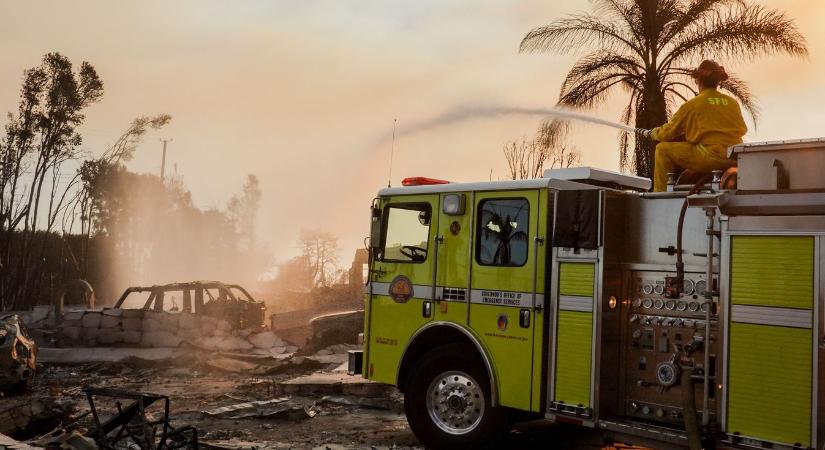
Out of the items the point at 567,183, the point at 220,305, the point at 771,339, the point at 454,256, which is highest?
the point at 567,183

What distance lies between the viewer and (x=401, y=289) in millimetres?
8656

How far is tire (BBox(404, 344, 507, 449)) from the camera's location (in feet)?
25.6

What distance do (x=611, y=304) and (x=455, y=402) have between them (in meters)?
1.88

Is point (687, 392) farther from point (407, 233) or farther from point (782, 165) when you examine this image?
point (407, 233)

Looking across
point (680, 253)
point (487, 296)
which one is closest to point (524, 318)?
point (487, 296)

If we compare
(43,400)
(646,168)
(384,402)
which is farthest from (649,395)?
(646,168)

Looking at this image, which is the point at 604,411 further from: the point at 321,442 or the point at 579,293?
the point at 321,442

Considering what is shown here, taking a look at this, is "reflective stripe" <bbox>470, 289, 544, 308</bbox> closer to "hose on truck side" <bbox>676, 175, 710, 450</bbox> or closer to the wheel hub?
the wheel hub

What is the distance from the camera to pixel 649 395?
6.98 metres

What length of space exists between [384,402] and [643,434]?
5065mm

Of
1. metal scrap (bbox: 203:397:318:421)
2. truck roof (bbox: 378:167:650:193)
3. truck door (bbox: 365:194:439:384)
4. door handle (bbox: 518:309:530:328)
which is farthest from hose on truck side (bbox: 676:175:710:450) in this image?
metal scrap (bbox: 203:397:318:421)

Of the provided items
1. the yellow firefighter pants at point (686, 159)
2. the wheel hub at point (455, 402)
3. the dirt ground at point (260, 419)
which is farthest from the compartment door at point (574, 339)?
the yellow firefighter pants at point (686, 159)

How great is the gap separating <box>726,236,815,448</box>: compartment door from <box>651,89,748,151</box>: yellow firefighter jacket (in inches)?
59.8

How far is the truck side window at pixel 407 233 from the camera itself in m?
8.64
